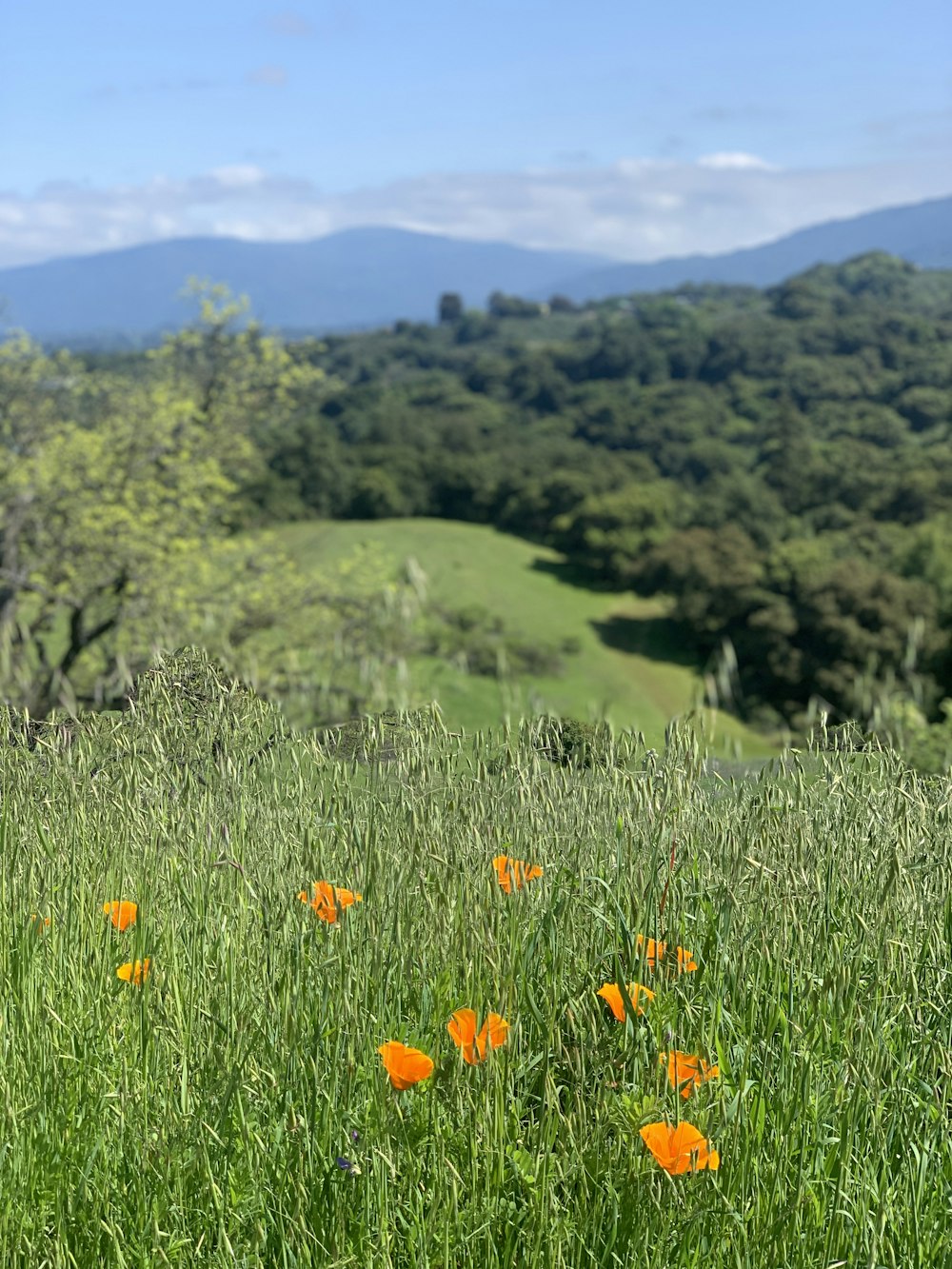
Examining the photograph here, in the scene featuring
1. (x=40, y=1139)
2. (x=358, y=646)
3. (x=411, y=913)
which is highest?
(x=411, y=913)

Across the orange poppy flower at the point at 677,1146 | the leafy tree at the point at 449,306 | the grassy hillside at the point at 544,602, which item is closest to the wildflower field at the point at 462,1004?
the orange poppy flower at the point at 677,1146

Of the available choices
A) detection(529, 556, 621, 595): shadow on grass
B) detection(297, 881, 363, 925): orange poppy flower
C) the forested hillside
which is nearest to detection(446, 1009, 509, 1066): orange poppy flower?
detection(297, 881, 363, 925): orange poppy flower

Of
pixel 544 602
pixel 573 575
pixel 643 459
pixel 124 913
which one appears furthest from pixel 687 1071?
pixel 643 459

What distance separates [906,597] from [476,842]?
140 ft

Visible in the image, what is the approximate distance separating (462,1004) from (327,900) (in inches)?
12.5

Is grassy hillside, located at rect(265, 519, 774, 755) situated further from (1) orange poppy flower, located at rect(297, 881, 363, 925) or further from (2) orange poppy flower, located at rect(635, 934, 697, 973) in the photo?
(1) orange poppy flower, located at rect(297, 881, 363, 925)

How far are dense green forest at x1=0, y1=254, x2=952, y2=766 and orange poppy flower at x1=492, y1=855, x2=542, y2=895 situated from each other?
3854 millimetres

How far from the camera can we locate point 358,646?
13.8 metres

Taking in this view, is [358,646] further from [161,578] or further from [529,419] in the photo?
[529,419]

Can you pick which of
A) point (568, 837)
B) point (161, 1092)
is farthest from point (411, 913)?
point (161, 1092)

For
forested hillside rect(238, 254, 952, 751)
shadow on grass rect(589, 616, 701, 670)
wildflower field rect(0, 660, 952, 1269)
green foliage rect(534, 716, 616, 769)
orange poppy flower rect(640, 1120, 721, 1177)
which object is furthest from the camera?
shadow on grass rect(589, 616, 701, 670)

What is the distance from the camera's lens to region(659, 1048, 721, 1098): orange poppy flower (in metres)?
1.83

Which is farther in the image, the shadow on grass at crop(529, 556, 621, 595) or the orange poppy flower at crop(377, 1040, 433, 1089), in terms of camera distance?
the shadow on grass at crop(529, 556, 621, 595)

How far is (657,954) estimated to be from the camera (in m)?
2.00
